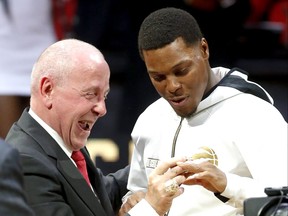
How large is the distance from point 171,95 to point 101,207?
36 centimetres

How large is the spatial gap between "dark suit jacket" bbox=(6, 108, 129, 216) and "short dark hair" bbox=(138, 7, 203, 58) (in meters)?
0.37

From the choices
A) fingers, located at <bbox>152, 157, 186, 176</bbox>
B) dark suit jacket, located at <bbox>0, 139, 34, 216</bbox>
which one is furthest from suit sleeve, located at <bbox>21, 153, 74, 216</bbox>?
dark suit jacket, located at <bbox>0, 139, 34, 216</bbox>

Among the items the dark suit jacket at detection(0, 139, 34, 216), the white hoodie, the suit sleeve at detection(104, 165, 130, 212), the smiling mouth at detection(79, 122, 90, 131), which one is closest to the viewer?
the dark suit jacket at detection(0, 139, 34, 216)

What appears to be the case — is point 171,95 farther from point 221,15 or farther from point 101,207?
point 221,15

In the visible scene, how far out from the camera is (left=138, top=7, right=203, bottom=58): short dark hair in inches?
110

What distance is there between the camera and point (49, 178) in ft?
8.84

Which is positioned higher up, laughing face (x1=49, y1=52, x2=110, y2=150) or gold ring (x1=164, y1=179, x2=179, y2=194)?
laughing face (x1=49, y1=52, x2=110, y2=150)

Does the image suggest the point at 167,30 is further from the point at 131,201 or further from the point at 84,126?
the point at 131,201

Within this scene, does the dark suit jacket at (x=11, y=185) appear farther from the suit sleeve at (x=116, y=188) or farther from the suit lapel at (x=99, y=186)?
the suit sleeve at (x=116, y=188)

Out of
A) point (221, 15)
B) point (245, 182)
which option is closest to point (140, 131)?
point (245, 182)

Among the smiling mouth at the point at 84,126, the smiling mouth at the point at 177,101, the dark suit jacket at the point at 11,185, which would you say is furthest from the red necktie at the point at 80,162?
the dark suit jacket at the point at 11,185

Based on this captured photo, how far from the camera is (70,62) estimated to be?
2.79 meters

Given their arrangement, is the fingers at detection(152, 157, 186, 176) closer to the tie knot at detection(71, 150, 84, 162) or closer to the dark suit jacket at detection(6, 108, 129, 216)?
the dark suit jacket at detection(6, 108, 129, 216)

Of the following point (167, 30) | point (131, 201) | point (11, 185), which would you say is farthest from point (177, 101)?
point (11, 185)
